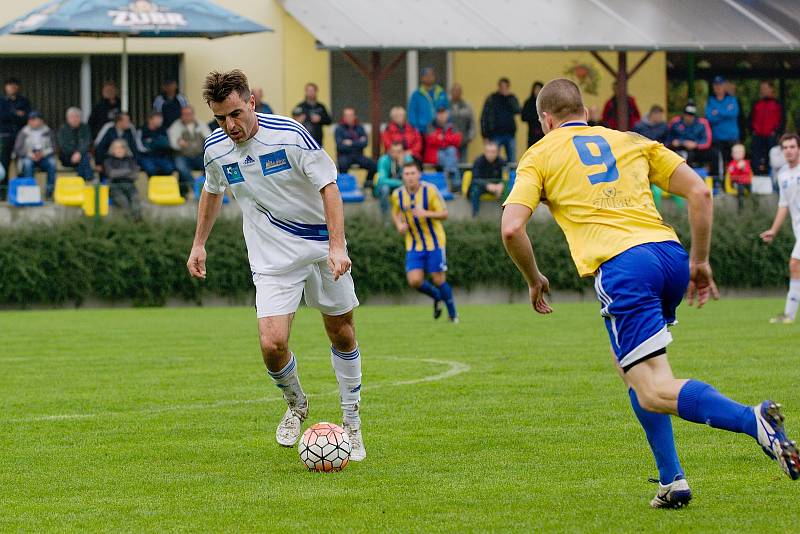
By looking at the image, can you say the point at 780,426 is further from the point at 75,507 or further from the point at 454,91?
the point at 454,91

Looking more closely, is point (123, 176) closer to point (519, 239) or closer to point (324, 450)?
point (324, 450)

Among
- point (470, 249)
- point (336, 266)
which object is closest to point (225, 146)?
point (336, 266)

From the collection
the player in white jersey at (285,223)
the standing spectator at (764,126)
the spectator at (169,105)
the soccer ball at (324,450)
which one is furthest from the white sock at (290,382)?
the standing spectator at (764,126)

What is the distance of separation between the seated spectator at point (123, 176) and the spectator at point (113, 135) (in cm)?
20

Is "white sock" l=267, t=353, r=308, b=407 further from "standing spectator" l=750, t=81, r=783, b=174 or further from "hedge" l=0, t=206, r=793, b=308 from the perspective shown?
"standing spectator" l=750, t=81, r=783, b=174

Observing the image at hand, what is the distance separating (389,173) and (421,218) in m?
5.59

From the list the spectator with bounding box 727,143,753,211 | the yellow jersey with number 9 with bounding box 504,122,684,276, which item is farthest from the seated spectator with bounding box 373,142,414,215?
the yellow jersey with number 9 with bounding box 504,122,684,276

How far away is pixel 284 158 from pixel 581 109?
2.02 meters

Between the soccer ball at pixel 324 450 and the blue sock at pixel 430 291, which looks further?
the blue sock at pixel 430 291

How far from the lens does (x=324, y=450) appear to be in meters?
7.62

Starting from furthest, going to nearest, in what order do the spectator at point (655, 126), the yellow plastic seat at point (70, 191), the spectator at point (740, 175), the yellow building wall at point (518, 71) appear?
the yellow building wall at point (518, 71) < the spectator at point (740, 175) < the spectator at point (655, 126) < the yellow plastic seat at point (70, 191)

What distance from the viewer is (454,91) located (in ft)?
85.1

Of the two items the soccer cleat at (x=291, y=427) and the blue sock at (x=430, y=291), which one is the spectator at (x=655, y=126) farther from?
the soccer cleat at (x=291, y=427)

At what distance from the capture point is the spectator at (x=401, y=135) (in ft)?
80.7
